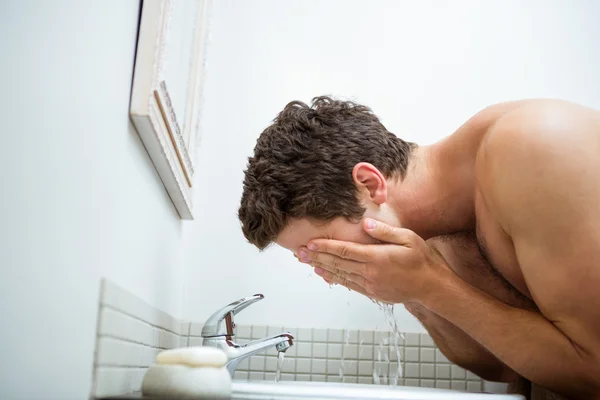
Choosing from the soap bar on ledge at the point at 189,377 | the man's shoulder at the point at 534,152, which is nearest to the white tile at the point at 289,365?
the man's shoulder at the point at 534,152

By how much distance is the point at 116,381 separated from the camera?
79 centimetres

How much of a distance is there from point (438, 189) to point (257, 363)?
0.62 metres

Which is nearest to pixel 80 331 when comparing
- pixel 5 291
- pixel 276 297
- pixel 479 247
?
pixel 5 291

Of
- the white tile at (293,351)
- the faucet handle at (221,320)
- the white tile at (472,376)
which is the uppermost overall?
the faucet handle at (221,320)

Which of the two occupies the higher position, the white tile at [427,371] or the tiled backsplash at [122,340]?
the tiled backsplash at [122,340]

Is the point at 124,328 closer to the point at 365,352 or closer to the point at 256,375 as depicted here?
the point at 256,375

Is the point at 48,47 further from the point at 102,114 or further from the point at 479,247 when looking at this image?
the point at 479,247

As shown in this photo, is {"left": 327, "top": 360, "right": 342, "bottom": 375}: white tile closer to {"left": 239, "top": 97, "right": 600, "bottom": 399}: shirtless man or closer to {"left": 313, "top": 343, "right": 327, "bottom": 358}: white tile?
{"left": 313, "top": 343, "right": 327, "bottom": 358}: white tile

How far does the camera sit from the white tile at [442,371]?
151cm

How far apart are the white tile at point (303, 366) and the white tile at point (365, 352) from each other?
0.40 feet

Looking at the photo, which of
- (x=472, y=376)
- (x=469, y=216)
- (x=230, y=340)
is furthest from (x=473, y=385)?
(x=230, y=340)

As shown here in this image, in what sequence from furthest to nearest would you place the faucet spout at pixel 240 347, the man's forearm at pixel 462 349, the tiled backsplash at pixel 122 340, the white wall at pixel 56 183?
the man's forearm at pixel 462 349 → the faucet spout at pixel 240 347 → the tiled backsplash at pixel 122 340 → the white wall at pixel 56 183

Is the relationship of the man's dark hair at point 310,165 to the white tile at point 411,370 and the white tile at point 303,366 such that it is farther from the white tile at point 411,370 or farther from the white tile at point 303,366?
the white tile at point 411,370

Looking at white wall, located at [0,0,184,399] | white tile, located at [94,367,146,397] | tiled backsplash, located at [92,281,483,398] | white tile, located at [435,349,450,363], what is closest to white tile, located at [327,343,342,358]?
tiled backsplash, located at [92,281,483,398]
